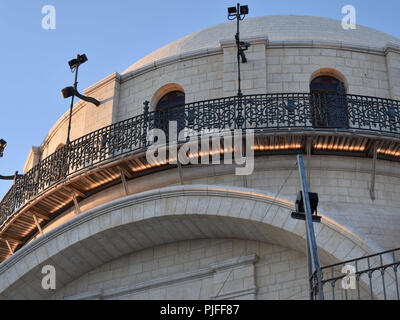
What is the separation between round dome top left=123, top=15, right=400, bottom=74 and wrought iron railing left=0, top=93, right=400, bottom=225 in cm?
291

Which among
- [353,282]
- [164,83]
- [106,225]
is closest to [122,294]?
[106,225]

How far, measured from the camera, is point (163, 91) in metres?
19.6

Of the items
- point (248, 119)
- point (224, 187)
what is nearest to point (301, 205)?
point (224, 187)

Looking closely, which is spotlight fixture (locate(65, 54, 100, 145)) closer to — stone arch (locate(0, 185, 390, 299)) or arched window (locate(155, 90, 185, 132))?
arched window (locate(155, 90, 185, 132))

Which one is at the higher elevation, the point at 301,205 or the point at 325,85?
the point at 325,85

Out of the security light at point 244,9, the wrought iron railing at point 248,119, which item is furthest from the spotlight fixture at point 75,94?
the security light at point 244,9

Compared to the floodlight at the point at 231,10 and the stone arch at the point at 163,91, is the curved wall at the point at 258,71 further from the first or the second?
the floodlight at the point at 231,10

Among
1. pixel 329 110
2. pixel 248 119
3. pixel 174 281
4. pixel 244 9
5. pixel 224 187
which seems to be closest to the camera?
pixel 224 187

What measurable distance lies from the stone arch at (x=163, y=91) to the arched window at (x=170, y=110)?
82 mm

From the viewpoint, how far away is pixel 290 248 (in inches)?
561

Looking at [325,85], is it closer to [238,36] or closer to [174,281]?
[238,36]

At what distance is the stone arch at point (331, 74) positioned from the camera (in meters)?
18.6

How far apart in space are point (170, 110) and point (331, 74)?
4.32 meters

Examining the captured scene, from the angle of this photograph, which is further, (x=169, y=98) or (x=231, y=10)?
(x=169, y=98)
